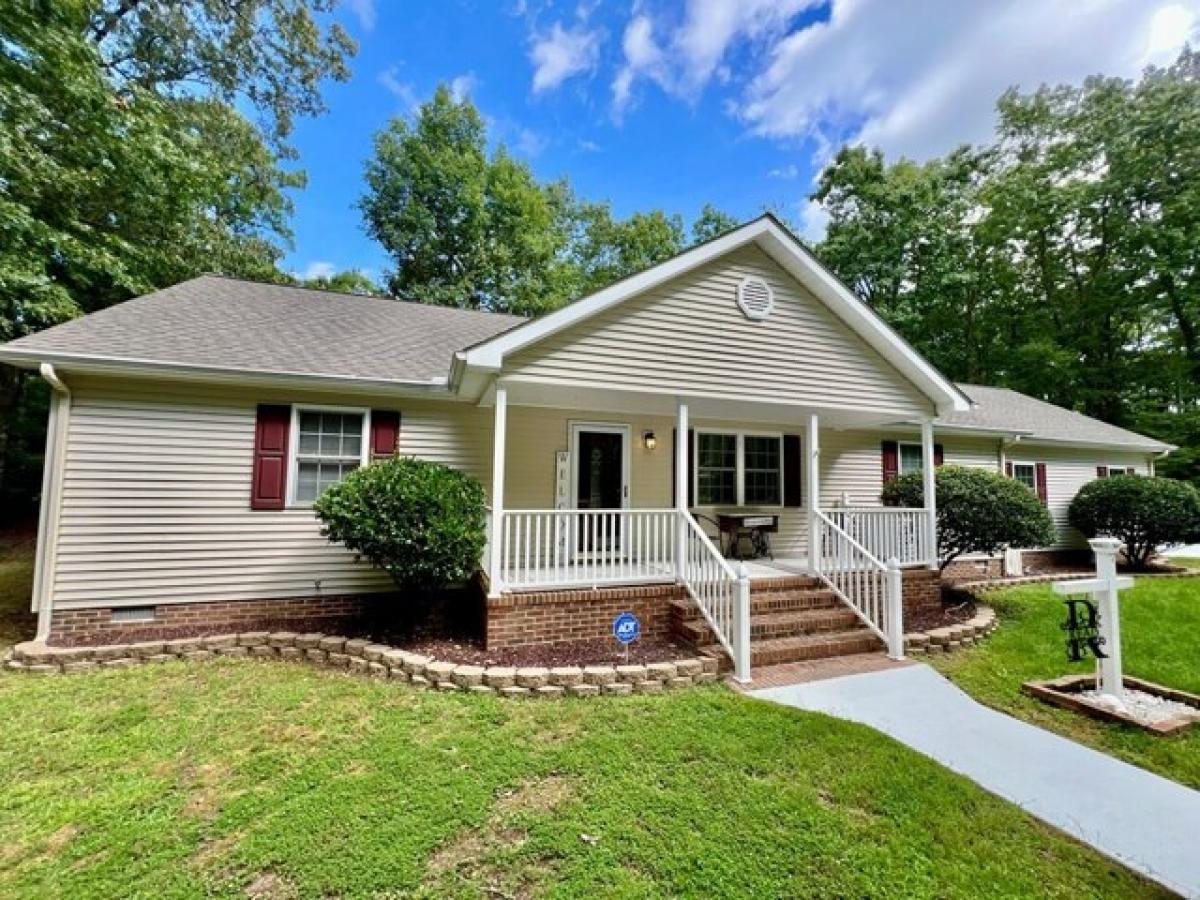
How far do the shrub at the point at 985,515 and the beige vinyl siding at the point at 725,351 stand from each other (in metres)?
1.43

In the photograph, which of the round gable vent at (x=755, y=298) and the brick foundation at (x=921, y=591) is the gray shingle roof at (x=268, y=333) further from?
the brick foundation at (x=921, y=591)

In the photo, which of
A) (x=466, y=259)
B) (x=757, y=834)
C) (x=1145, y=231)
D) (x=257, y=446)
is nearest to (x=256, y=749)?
(x=757, y=834)

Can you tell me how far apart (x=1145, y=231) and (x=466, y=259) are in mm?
24152

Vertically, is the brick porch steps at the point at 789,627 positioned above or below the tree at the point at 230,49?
below

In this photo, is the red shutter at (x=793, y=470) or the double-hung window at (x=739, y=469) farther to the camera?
the red shutter at (x=793, y=470)

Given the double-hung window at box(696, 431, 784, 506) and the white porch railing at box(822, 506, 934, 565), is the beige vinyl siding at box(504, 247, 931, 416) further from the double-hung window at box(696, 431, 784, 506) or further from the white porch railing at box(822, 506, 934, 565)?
the double-hung window at box(696, 431, 784, 506)

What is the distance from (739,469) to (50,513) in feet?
30.7

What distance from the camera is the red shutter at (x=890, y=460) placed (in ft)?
34.2

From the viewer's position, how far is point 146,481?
20.4 ft

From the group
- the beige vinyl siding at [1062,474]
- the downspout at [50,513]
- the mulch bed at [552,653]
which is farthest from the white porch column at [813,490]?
the downspout at [50,513]

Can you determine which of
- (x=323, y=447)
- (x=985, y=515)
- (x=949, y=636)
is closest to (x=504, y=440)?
(x=323, y=447)

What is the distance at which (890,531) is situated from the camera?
7430mm

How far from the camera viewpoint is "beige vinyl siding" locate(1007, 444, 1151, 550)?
12.2 m

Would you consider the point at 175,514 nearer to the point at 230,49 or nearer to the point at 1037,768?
the point at 1037,768
